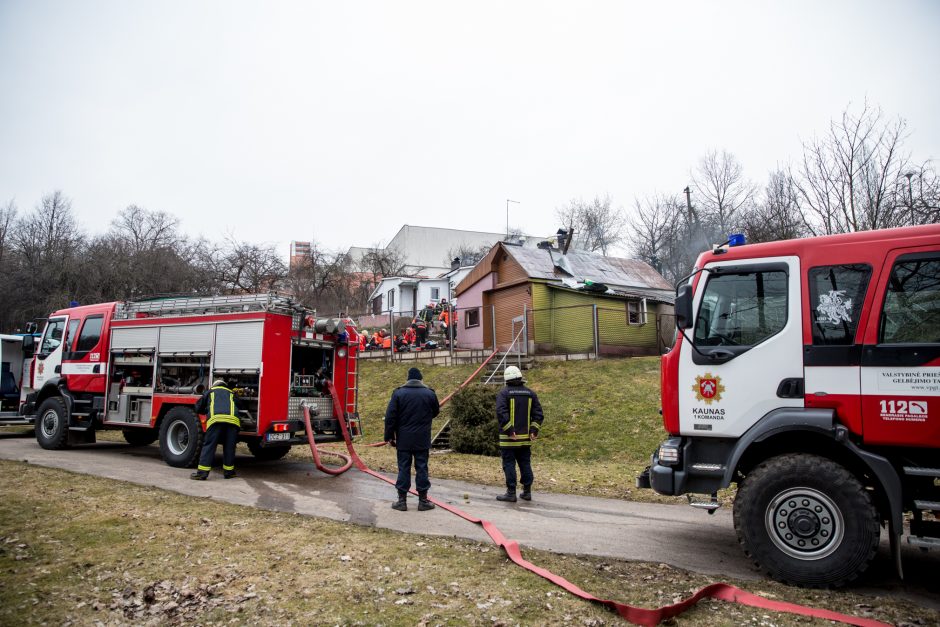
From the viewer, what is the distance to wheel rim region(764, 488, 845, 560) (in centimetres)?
488

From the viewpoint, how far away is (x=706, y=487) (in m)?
5.58

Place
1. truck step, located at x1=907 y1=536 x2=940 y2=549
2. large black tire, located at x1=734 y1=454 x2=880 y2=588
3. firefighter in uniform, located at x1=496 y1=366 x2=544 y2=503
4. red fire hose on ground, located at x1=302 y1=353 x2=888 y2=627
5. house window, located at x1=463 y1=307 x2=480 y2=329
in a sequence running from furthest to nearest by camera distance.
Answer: house window, located at x1=463 y1=307 x2=480 y2=329 < firefighter in uniform, located at x1=496 y1=366 x2=544 y2=503 < large black tire, located at x1=734 y1=454 x2=880 y2=588 < truck step, located at x1=907 y1=536 x2=940 y2=549 < red fire hose on ground, located at x1=302 y1=353 x2=888 y2=627

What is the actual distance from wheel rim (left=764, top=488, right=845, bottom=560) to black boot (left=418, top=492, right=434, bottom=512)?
3955 millimetres

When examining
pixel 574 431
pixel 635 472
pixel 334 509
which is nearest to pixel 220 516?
pixel 334 509

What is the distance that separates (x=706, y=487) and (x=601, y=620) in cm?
210

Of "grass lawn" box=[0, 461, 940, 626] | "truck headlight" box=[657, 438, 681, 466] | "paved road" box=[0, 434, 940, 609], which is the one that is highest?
"truck headlight" box=[657, 438, 681, 466]

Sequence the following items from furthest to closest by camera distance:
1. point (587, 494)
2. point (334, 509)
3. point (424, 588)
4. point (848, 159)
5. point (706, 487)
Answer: point (848, 159), point (587, 494), point (334, 509), point (706, 487), point (424, 588)

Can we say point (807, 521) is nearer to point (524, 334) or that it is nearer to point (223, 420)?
point (223, 420)

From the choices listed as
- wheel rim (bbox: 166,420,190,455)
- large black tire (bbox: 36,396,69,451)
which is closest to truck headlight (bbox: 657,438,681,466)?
wheel rim (bbox: 166,420,190,455)

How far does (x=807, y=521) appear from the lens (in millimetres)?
4949

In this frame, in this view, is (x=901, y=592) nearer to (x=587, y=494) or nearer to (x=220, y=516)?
(x=587, y=494)

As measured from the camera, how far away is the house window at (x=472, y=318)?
80.0 feet

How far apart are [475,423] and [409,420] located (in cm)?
573

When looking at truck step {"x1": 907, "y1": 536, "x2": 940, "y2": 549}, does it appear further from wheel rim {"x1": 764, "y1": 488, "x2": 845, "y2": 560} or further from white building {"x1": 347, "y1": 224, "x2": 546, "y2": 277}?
white building {"x1": 347, "y1": 224, "x2": 546, "y2": 277}
